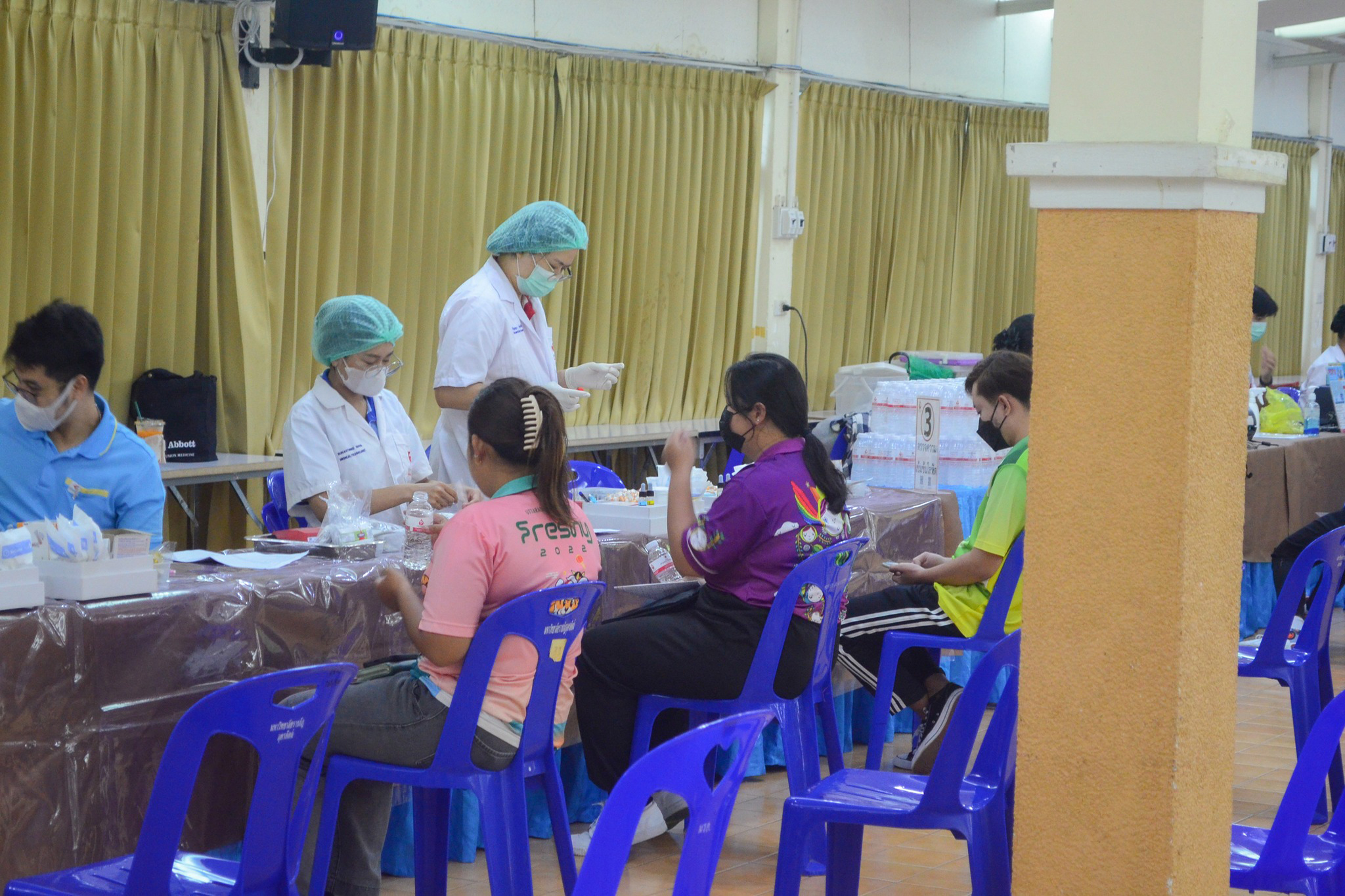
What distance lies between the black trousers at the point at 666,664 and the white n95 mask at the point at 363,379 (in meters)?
1.01

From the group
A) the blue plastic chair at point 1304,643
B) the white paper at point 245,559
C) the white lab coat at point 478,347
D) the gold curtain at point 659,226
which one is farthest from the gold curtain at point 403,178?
the blue plastic chair at point 1304,643

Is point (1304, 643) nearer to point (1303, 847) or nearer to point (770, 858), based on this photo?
point (770, 858)

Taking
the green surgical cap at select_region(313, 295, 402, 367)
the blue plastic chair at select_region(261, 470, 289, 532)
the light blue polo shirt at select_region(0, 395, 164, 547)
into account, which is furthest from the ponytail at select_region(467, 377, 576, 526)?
the blue plastic chair at select_region(261, 470, 289, 532)

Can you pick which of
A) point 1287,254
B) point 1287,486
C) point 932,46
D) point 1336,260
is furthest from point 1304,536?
point 1336,260

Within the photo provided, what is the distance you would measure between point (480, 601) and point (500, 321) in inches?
69.2

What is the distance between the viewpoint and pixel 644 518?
148 inches

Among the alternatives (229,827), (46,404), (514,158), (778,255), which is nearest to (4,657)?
(229,827)

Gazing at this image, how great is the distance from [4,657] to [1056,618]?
1704mm

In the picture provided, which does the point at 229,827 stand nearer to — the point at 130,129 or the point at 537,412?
→ the point at 537,412

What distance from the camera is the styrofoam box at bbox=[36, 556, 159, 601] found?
2.61 metres

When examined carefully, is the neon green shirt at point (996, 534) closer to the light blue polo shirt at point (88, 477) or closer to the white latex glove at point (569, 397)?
the white latex glove at point (569, 397)

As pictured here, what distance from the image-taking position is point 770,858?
141 inches

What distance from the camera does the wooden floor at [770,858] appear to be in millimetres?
3361

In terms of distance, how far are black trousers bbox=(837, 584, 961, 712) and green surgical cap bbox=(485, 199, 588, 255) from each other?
52.1 inches
